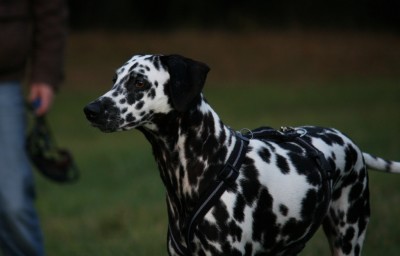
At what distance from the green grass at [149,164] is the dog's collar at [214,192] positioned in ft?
9.14

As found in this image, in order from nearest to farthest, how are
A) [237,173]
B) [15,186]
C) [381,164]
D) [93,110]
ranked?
[93,110] → [237,173] → [15,186] → [381,164]

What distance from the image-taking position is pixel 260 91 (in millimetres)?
28484

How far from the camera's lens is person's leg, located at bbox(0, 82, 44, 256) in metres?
6.26

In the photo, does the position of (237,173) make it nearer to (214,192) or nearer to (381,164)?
(214,192)

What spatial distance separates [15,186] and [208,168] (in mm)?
1505

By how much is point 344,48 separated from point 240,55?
4.05 metres

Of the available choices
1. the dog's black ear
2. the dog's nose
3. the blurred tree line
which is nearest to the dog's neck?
the dog's black ear

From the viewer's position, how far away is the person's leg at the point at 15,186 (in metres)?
6.26

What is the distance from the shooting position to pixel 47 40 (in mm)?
6789

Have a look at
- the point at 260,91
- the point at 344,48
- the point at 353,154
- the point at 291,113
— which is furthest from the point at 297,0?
the point at 353,154

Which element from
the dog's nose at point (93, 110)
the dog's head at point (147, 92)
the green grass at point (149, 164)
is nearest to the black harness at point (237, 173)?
the dog's head at point (147, 92)

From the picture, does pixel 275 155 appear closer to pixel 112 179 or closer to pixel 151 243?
pixel 151 243

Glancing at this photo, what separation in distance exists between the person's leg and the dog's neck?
1198 mm


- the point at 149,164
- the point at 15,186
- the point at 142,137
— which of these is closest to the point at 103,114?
the point at 15,186
